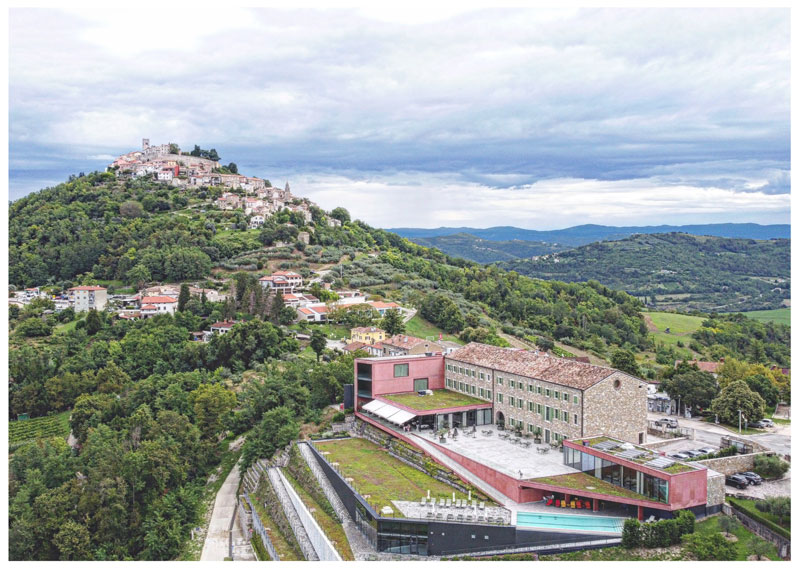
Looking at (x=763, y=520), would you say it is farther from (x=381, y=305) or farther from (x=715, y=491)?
(x=381, y=305)

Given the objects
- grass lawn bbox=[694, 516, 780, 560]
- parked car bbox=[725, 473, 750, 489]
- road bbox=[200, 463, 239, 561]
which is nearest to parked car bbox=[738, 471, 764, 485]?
parked car bbox=[725, 473, 750, 489]

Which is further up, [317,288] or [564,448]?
[317,288]

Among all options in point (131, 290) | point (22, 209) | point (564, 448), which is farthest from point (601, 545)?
point (22, 209)

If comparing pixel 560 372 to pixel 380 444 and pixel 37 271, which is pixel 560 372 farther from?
pixel 37 271

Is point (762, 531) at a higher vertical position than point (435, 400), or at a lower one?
lower

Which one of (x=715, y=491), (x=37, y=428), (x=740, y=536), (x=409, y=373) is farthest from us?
(x=37, y=428)

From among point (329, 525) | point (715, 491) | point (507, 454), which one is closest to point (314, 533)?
point (329, 525)

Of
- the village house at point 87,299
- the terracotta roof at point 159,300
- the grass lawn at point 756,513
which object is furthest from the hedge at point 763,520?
the village house at point 87,299
